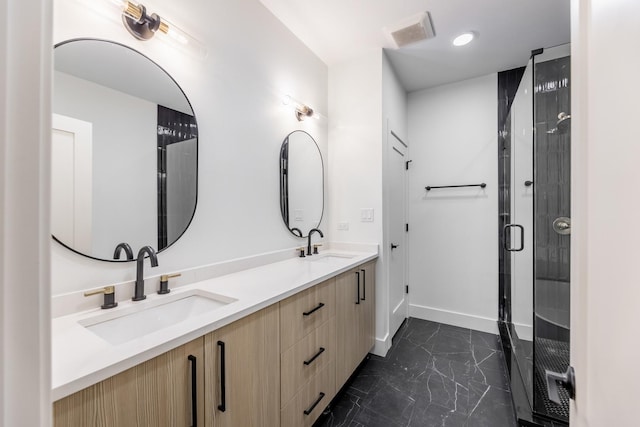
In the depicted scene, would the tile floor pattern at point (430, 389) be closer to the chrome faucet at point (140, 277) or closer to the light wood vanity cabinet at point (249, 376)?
the light wood vanity cabinet at point (249, 376)

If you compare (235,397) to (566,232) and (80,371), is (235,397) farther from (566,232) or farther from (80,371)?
(566,232)

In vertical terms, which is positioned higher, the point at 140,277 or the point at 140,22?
the point at 140,22

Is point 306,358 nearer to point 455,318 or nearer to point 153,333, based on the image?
point 153,333

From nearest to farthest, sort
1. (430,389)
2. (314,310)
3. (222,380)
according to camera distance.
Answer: (222,380) < (314,310) < (430,389)

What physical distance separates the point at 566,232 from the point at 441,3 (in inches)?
65.3

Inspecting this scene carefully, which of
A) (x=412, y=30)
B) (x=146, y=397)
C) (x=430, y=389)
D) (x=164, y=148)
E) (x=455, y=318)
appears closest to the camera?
(x=146, y=397)

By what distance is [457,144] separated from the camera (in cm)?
288

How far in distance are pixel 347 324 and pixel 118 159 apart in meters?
1.53

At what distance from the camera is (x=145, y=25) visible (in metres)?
1.15

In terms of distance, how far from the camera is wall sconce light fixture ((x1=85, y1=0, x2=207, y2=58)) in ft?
3.51

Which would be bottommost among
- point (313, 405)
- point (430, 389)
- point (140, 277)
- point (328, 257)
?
point (430, 389)

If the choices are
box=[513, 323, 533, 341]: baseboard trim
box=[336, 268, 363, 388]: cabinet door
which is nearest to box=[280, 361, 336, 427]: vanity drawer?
box=[336, 268, 363, 388]: cabinet door

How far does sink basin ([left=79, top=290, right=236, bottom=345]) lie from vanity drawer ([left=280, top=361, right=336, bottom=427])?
59cm

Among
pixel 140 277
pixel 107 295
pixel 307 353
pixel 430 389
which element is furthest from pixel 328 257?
pixel 107 295
